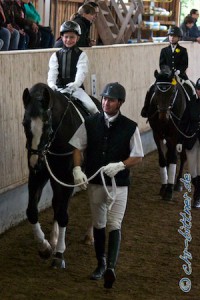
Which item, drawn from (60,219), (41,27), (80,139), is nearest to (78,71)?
(60,219)

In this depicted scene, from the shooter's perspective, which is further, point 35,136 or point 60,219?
point 60,219

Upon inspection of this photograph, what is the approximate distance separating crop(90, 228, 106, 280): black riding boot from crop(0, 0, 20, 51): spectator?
5.69 metres

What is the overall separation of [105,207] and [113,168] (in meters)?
0.63

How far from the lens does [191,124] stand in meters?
12.4

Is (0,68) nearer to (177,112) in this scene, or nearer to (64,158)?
(64,158)

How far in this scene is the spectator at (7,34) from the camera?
1263cm

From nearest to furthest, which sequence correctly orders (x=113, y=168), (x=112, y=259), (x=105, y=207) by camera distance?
(x=113, y=168) → (x=112, y=259) → (x=105, y=207)

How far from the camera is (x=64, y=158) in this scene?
8.77 m

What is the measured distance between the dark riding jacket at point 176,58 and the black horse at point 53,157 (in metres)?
5.41

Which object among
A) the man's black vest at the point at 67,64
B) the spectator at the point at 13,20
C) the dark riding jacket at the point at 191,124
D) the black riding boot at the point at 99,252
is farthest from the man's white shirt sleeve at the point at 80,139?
the spectator at the point at 13,20

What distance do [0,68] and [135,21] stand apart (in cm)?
1204

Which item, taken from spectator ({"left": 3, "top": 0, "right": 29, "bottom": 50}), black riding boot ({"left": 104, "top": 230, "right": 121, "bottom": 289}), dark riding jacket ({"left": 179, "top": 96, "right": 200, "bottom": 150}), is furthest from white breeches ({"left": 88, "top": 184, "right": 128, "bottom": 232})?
spectator ({"left": 3, "top": 0, "right": 29, "bottom": 50})

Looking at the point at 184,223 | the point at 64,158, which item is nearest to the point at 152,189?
the point at 184,223

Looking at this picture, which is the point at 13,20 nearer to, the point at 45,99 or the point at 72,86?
the point at 72,86
